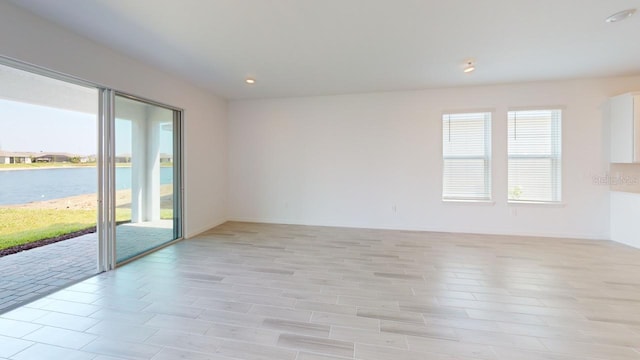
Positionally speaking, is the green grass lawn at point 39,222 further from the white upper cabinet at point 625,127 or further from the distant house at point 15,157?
the white upper cabinet at point 625,127

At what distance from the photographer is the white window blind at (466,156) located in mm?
4809

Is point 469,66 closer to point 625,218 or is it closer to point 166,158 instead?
point 625,218

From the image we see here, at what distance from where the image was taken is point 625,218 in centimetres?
409

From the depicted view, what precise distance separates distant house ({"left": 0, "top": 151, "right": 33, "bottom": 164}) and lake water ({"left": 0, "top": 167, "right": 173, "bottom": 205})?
0.11 metres

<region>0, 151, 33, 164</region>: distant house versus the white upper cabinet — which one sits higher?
the white upper cabinet

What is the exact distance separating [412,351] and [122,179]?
3.82 m

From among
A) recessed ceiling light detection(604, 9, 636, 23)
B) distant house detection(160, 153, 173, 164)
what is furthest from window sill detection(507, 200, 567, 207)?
distant house detection(160, 153, 173, 164)

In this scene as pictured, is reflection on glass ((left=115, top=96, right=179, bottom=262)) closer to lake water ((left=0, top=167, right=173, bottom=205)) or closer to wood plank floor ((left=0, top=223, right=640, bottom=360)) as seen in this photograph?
lake water ((left=0, top=167, right=173, bottom=205))

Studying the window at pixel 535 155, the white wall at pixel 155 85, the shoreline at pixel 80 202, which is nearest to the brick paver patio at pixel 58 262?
the shoreline at pixel 80 202

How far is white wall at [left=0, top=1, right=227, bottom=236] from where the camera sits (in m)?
2.35

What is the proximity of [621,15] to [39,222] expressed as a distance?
678 cm

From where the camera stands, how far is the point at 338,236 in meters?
4.62

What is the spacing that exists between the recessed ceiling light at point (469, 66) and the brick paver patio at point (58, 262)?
520 centimetres

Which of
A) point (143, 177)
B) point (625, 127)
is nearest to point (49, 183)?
point (143, 177)
